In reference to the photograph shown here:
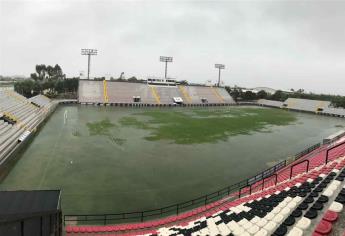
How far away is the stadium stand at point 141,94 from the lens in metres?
61.8

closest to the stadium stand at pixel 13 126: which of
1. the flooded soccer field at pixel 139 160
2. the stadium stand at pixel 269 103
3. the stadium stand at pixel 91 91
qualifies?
the flooded soccer field at pixel 139 160

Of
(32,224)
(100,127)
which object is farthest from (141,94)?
(32,224)

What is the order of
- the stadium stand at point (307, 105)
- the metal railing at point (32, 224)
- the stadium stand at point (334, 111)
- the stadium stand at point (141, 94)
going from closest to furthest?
the metal railing at point (32, 224) → the stadium stand at point (334, 111) → the stadium stand at point (141, 94) → the stadium stand at point (307, 105)

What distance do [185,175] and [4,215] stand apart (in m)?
11.6

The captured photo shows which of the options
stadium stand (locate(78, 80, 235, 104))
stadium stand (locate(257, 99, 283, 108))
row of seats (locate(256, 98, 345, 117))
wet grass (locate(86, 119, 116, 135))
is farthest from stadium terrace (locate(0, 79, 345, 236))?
stadium stand (locate(257, 99, 283, 108))

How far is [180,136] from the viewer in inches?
1168

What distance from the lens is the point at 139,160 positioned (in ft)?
68.1

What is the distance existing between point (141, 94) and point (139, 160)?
4687 centimetres

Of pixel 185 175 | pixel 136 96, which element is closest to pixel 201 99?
pixel 136 96

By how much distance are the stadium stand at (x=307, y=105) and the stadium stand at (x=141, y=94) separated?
14.6 metres

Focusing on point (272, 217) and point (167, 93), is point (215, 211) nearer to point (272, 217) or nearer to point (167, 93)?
point (272, 217)

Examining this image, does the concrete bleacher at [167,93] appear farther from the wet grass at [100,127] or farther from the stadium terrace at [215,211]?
the stadium terrace at [215,211]

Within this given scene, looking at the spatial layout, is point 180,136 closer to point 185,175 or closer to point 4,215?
point 185,175

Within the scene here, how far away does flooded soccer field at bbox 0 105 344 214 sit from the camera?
15.1 metres
